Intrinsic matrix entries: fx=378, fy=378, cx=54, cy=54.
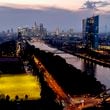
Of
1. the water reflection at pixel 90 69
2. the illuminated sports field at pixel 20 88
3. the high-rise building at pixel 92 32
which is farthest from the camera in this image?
the high-rise building at pixel 92 32

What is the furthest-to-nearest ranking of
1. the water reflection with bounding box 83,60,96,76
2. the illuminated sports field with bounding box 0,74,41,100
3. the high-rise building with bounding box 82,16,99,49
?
the high-rise building with bounding box 82,16,99,49 → the water reflection with bounding box 83,60,96,76 → the illuminated sports field with bounding box 0,74,41,100

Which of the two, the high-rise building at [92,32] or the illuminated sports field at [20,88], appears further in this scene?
the high-rise building at [92,32]

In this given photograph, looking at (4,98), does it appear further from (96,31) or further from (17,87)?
(96,31)

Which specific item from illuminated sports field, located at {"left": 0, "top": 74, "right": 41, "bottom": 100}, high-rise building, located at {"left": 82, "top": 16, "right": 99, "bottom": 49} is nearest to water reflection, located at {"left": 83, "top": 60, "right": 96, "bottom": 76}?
high-rise building, located at {"left": 82, "top": 16, "right": 99, "bottom": 49}

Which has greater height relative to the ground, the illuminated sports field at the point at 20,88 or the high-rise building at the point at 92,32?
the illuminated sports field at the point at 20,88

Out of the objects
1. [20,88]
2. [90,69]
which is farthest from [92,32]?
[20,88]

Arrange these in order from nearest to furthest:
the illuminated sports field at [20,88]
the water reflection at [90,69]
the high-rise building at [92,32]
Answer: the illuminated sports field at [20,88], the water reflection at [90,69], the high-rise building at [92,32]

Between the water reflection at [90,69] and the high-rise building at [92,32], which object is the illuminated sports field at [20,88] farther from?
the high-rise building at [92,32]

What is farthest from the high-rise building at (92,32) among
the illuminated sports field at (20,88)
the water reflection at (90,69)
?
the illuminated sports field at (20,88)

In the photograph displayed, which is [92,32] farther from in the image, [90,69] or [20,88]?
[20,88]

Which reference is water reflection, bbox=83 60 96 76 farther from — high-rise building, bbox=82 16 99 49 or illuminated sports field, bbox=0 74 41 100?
illuminated sports field, bbox=0 74 41 100

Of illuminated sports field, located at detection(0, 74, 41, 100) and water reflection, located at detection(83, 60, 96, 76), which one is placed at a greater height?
illuminated sports field, located at detection(0, 74, 41, 100)

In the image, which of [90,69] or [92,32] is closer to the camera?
[90,69]

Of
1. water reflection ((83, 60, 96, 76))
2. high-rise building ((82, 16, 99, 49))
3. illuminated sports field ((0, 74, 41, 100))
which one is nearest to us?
illuminated sports field ((0, 74, 41, 100))
